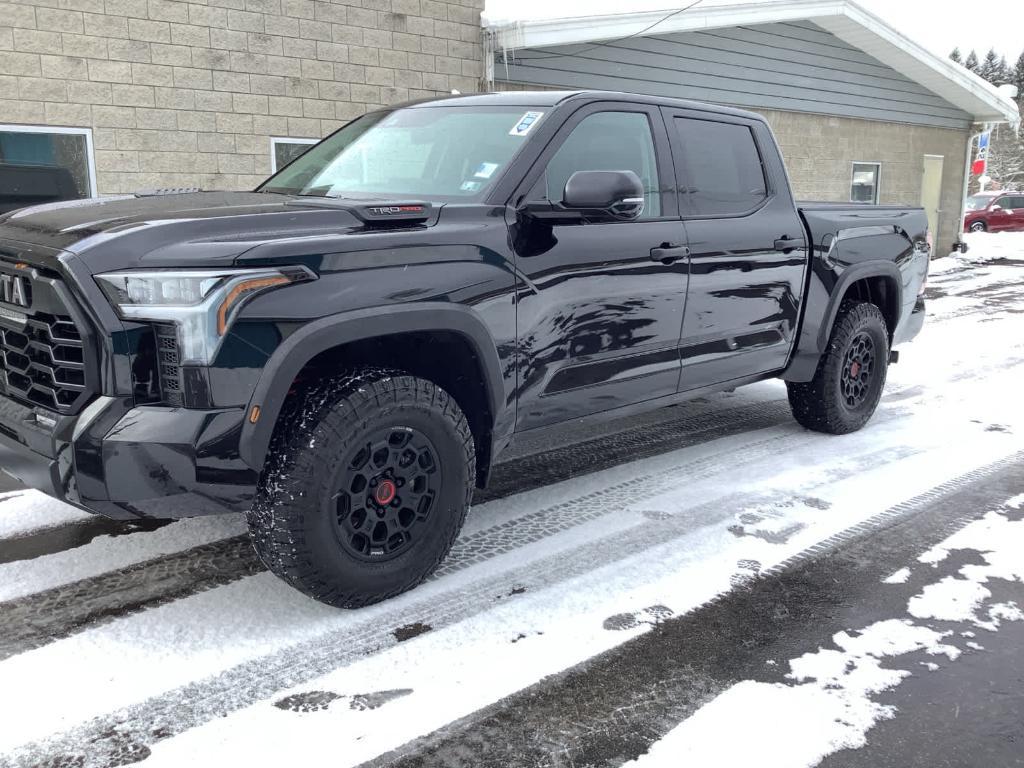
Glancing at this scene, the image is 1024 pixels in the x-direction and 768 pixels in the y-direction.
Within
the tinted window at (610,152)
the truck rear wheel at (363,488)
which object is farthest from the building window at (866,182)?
the truck rear wheel at (363,488)

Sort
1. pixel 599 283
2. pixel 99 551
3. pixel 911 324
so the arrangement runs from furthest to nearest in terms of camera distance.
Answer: pixel 911 324, pixel 599 283, pixel 99 551

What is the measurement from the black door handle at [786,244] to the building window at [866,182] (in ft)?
46.1

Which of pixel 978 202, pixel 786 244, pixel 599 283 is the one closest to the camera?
pixel 599 283

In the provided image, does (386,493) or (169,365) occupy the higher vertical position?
(169,365)

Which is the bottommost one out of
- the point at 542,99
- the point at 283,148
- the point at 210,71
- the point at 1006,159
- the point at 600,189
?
the point at 600,189

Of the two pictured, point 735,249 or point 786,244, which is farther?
point 786,244

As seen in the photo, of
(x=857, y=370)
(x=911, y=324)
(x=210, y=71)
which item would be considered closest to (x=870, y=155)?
(x=911, y=324)

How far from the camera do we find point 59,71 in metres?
8.20

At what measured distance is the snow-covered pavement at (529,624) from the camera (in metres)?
2.47

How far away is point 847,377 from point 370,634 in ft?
12.3

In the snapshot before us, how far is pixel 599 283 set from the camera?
3797 millimetres

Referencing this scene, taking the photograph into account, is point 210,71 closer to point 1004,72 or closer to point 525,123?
point 525,123

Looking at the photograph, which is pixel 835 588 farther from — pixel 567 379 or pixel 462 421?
pixel 462 421

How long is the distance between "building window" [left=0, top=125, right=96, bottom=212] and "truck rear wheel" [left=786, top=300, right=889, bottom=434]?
644 centimetres
